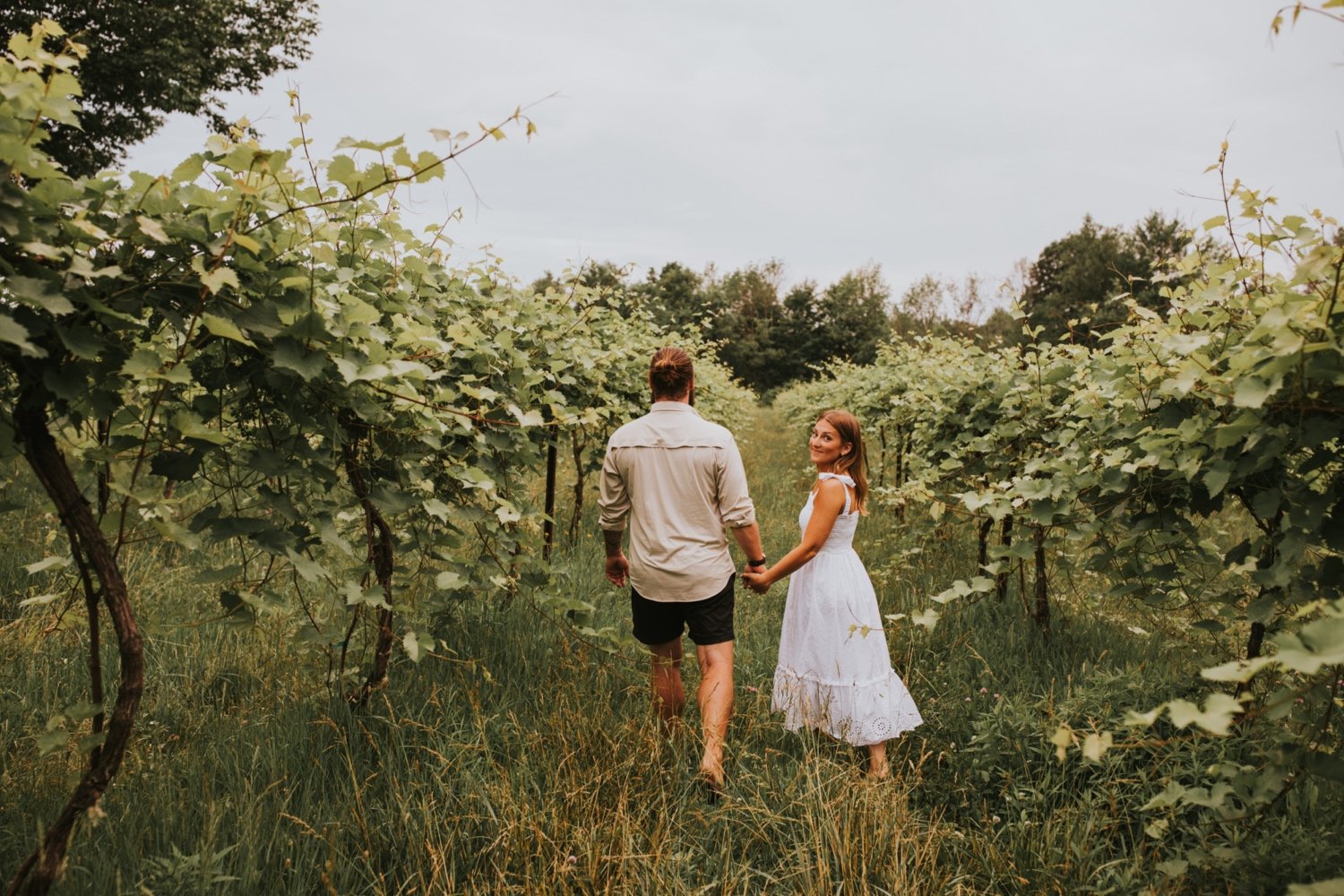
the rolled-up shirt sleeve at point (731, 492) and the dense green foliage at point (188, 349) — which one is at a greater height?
the dense green foliage at point (188, 349)

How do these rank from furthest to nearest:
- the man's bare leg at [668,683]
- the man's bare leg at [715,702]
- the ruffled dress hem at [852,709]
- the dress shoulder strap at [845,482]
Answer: the dress shoulder strap at [845,482] → the man's bare leg at [668,683] → the ruffled dress hem at [852,709] → the man's bare leg at [715,702]

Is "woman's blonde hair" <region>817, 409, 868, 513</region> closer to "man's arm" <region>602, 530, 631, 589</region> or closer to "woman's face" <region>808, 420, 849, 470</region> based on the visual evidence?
"woman's face" <region>808, 420, 849, 470</region>

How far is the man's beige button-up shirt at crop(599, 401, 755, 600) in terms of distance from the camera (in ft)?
11.6

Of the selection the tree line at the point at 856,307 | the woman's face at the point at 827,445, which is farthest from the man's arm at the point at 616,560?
the tree line at the point at 856,307

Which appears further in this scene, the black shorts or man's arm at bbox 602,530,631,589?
man's arm at bbox 602,530,631,589

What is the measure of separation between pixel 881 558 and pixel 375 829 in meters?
5.36

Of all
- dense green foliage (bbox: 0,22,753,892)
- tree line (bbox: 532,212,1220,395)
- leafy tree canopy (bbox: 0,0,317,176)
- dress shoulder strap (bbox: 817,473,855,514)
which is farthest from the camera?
tree line (bbox: 532,212,1220,395)

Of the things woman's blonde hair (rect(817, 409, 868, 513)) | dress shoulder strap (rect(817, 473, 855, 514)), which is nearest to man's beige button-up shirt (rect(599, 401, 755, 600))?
dress shoulder strap (rect(817, 473, 855, 514))

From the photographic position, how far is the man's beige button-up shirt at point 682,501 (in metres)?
3.55

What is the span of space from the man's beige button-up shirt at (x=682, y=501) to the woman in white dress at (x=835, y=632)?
32 centimetres

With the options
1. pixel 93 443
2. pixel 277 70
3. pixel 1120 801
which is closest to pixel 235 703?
pixel 93 443

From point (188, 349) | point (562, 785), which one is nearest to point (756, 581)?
point (562, 785)

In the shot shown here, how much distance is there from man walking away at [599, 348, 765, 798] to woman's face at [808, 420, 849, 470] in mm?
490

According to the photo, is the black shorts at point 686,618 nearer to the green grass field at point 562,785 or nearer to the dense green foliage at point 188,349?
the green grass field at point 562,785
